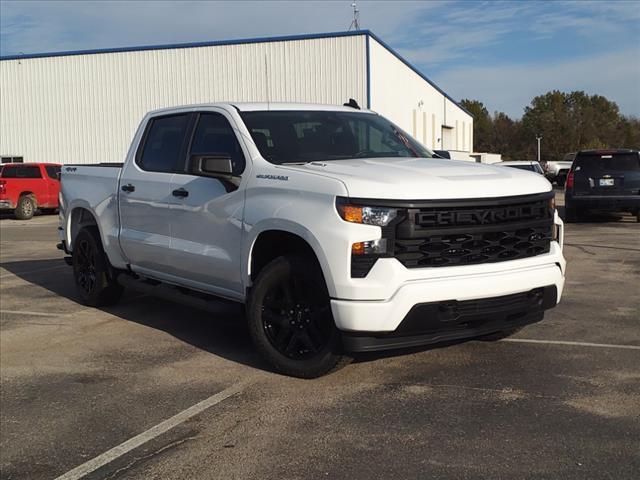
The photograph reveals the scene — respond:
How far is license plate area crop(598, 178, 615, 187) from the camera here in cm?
1583

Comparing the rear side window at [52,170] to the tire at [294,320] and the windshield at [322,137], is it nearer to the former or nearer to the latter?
the windshield at [322,137]

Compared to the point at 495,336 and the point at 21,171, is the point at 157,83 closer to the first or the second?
the point at 21,171

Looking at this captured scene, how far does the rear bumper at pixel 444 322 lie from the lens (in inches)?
169

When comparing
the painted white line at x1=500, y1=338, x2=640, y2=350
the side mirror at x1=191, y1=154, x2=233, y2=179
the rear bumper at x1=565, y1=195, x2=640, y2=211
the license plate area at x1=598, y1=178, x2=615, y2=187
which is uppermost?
the side mirror at x1=191, y1=154, x2=233, y2=179

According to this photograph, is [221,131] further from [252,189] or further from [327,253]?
[327,253]

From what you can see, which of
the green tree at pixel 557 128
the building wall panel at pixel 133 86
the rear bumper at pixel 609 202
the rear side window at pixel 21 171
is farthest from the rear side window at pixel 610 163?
the green tree at pixel 557 128

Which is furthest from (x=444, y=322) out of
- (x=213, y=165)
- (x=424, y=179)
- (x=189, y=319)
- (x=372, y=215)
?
(x=189, y=319)

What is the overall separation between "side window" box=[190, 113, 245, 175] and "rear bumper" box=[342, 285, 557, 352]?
176cm

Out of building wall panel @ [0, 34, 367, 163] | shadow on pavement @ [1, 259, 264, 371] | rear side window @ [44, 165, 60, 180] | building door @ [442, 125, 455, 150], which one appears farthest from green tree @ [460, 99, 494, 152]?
shadow on pavement @ [1, 259, 264, 371]

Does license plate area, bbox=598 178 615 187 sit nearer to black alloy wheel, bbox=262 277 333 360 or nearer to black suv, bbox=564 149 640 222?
black suv, bbox=564 149 640 222

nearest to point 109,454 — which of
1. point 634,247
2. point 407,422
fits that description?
point 407,422

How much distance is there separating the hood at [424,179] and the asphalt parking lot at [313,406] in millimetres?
1292

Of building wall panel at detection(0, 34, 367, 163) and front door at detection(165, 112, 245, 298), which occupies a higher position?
building wall panel at detection(0, 34, 367, 163)

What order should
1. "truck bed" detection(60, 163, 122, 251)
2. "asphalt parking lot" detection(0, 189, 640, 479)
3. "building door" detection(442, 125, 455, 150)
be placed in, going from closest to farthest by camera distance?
"asphalt parking lot" detection(0, 189, 640, 479), "truck bed" detection(60, 163, 122, 251), "building door" detection(442, 125, 455, 150)
